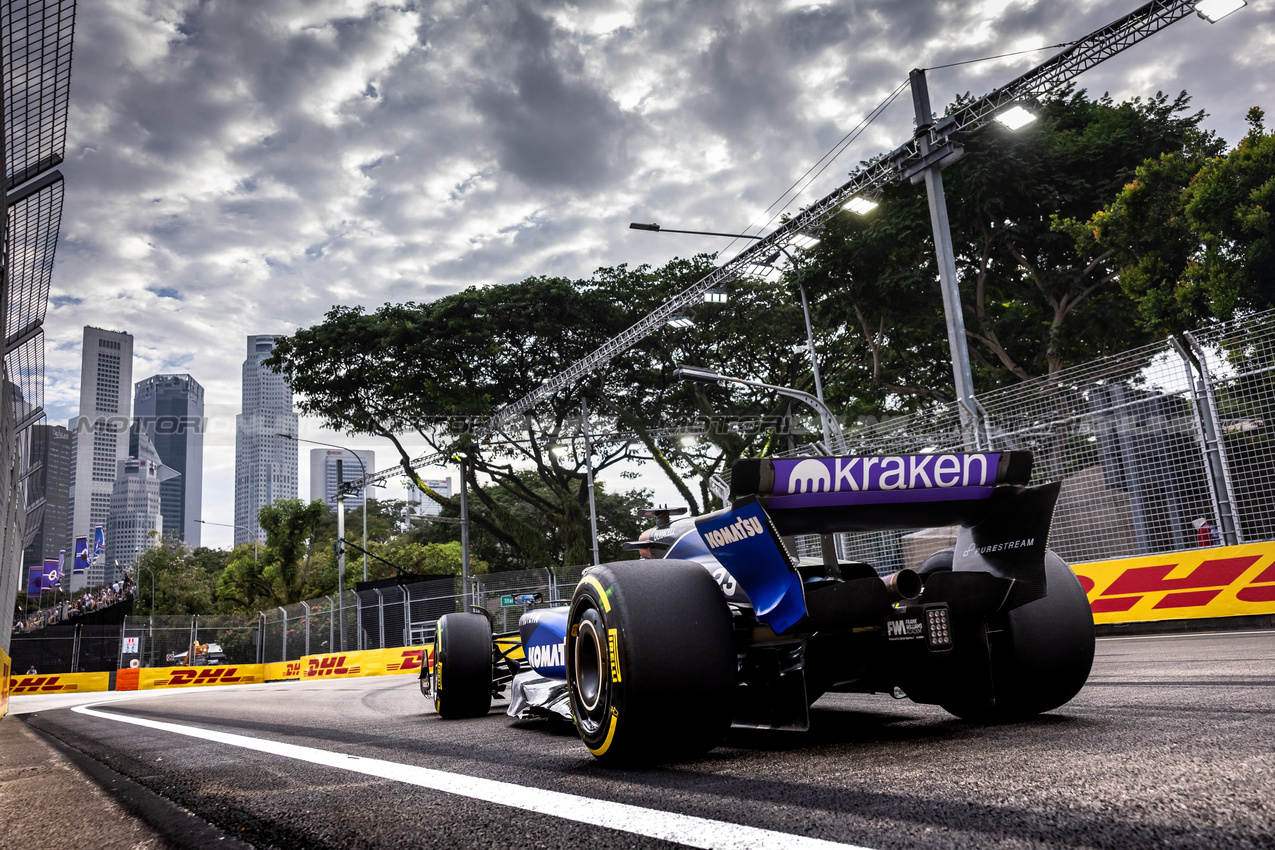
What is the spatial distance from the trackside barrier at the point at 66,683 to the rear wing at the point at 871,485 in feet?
95.3

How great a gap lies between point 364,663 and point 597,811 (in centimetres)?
2217

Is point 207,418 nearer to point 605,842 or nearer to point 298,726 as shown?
point 298,726

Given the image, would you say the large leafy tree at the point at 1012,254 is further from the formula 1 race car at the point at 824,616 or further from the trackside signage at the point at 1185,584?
the formula 1 race car at the point at 824,616

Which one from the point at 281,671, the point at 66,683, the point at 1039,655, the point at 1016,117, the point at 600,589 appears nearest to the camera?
the point at 600,589

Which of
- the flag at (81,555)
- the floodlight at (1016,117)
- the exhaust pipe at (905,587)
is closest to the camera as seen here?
the exhaust pipe at (905,587)

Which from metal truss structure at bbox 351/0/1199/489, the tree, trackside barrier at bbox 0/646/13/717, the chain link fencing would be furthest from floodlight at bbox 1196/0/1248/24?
trackside barrier at bbox 0/646/13/717

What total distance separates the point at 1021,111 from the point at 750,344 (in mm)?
16544

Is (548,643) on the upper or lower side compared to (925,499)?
lower

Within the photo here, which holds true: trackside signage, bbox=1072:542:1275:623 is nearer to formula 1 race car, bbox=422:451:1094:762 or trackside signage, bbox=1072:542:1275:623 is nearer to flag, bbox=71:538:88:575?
formula 1 race car, bbox=422:451:1094:762

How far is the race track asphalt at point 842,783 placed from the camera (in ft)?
5.22

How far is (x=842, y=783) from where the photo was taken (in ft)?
6.98

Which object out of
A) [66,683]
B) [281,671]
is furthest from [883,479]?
[66,683]

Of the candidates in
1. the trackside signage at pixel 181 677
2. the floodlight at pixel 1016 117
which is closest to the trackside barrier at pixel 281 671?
the trackside signage at pixel 181 677

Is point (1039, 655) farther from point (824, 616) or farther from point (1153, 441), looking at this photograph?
point (1153, 441)
